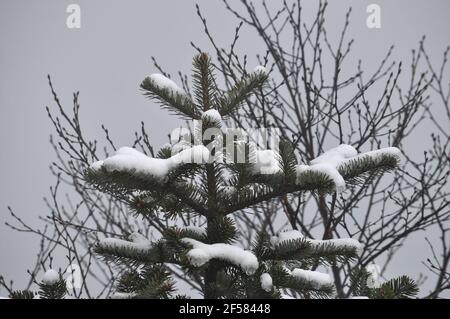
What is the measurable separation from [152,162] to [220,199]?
16.7 inches

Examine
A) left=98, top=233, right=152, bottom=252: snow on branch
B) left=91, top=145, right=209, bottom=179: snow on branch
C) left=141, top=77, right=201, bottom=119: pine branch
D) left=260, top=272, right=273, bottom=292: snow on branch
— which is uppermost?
left=141, top=77, right=201, bottom=119: pine branch

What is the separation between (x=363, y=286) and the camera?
239 centimetres

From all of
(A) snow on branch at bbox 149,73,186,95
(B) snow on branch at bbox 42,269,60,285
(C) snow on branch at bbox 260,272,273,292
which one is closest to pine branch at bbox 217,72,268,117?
(A) snow on branch at bbox 149,73,186,95

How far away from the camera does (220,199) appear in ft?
7.95

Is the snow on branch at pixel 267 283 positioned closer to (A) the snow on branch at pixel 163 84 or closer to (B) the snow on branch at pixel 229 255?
(B) the snow on branch at pixel 229 255

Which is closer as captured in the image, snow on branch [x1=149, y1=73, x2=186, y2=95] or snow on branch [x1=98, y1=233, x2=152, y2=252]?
snow on branch [x1=98, y1=233, x2=152, y2=252]

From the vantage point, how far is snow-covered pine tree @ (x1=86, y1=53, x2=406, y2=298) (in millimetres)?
2129

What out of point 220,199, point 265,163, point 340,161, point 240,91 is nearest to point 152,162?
point 220,199

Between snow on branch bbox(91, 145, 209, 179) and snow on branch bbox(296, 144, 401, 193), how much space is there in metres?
0.51

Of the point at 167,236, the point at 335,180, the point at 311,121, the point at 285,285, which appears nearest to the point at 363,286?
the point at 285,285

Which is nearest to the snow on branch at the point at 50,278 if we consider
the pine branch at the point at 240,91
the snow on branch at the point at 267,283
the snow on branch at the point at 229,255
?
the snow on branch at the point at 229,255

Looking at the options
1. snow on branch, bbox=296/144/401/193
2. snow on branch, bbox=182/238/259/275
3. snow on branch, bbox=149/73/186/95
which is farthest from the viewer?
snow on branch, bbox=149/73/186/95

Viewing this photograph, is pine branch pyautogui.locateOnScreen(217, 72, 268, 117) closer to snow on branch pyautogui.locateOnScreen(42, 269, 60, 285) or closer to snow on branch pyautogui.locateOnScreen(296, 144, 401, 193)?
snow on branch pyautogui.locateOnScreen(296, 144, 401, 193)
